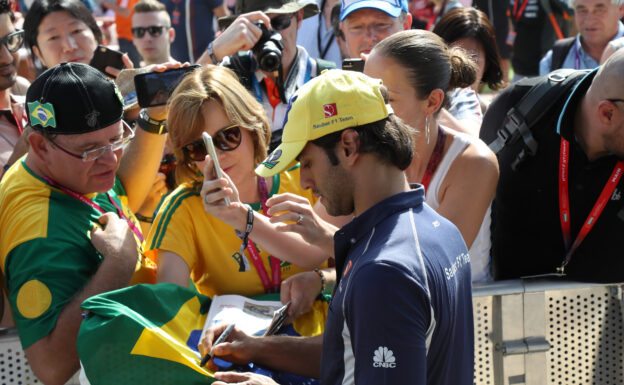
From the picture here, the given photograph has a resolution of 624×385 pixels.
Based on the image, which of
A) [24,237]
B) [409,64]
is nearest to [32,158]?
[24,237]

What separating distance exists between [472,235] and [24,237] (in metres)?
1.88

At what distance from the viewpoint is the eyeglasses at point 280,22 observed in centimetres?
450

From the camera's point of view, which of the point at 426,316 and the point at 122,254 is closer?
the point at 426,316

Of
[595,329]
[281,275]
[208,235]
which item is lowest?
[595,329]

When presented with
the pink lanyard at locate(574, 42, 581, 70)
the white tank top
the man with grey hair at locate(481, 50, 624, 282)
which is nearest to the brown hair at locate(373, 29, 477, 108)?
the white tank top

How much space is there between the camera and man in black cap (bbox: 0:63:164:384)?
100 inches

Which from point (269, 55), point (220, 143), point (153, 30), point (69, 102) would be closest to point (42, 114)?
point (69, 102)

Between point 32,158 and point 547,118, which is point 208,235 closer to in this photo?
point 32,158

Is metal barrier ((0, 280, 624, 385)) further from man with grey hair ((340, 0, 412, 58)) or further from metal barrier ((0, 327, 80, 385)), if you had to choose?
man with grey hair ((340, 0, 412, 58))

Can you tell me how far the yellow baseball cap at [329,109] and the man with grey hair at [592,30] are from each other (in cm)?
426

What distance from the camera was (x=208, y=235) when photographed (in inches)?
115

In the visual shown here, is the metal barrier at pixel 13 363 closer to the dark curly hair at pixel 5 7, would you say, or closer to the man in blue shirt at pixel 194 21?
the dark curly hair at pixel 5 7

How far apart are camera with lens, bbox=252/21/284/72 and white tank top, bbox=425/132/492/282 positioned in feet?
4.74

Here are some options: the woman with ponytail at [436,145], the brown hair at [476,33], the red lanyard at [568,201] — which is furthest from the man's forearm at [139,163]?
the brown hair at [476,33]
